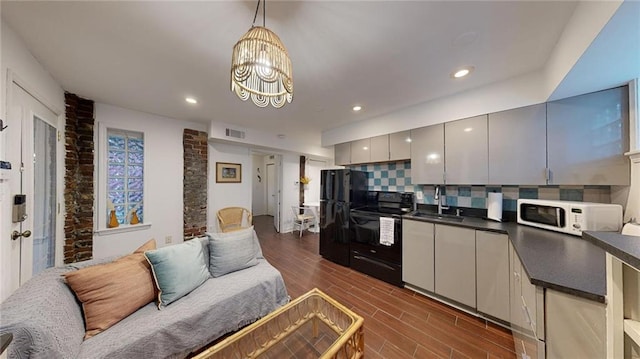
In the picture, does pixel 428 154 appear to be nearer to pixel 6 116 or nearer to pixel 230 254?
pixel 230 254

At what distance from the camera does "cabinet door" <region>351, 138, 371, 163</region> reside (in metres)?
3.08

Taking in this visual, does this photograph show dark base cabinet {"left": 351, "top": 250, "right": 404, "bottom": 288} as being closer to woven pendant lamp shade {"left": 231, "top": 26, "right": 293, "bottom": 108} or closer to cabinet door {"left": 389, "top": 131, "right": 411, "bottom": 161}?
cabinet door {"left": 389, "top": 131, "right": 411, "bottom": 161}

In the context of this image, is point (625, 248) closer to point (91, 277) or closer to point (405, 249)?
point (405, 249)

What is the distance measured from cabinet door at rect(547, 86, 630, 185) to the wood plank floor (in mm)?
1480

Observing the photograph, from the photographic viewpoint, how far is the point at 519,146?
1.90 m

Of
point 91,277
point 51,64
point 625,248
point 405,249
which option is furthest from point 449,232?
point 51,64

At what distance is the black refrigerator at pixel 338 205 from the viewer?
10.0 ft

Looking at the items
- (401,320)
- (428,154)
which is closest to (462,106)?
(428,154)

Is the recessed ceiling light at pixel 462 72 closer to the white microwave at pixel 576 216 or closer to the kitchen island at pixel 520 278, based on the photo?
the white microwave at pixel 576 216

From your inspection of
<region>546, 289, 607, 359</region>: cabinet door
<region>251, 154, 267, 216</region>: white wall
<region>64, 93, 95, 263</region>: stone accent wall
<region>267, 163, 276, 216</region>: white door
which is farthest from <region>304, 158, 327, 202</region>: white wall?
<region>546, 289, 607, 359</region>: cabinet door

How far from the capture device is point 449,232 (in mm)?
2066

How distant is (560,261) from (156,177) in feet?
14.5

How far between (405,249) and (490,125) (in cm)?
161

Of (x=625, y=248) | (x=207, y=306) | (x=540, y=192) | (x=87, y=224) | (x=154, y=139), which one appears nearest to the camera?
(x=625, y=248)
